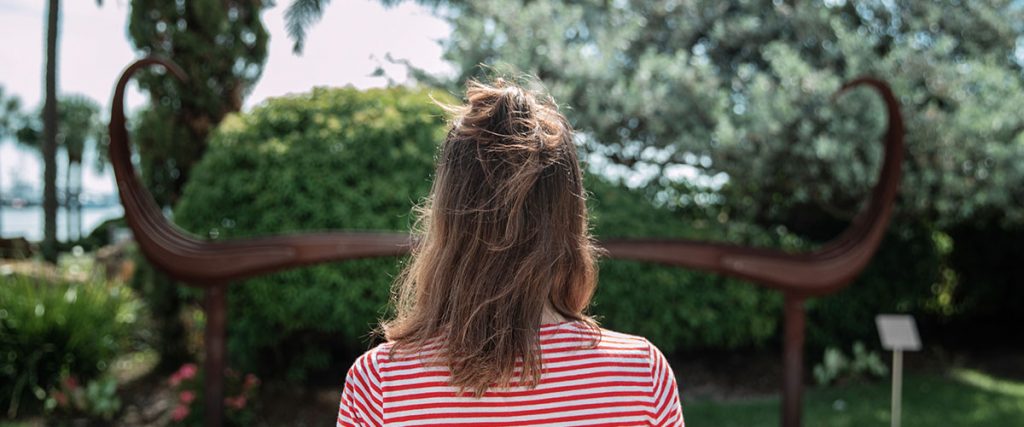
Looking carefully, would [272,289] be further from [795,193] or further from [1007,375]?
[1007,375]

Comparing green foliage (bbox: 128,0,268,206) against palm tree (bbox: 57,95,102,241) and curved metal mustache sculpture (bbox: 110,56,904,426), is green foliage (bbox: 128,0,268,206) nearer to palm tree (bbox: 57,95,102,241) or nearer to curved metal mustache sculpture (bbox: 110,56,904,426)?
curved metal mustache sculpture (bbox: 110,56,904,426)

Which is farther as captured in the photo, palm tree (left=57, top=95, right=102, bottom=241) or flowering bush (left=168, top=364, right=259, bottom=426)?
palm tree (left=57, top=95, right=102, bottom=241)

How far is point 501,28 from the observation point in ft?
21.4

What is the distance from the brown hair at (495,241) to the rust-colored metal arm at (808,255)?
3.09 m

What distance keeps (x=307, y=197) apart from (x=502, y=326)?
4.41 metres

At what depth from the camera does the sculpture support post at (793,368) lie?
4453 mm

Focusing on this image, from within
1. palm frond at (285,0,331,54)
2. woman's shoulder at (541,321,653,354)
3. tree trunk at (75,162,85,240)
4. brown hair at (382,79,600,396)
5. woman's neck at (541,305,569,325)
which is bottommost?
tree trunk at (75,162,85,240)

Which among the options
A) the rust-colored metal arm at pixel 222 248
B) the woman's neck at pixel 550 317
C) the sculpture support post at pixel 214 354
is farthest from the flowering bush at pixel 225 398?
the woman's neck at pixel 550 317

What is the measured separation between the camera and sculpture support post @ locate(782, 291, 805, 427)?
445 centimetres

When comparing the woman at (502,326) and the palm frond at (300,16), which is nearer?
the woman at (502,326)

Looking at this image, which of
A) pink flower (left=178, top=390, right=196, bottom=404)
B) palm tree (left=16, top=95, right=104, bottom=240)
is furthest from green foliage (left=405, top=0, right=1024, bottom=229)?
palm tree (left=16, top=95, right=104, bottom=240)

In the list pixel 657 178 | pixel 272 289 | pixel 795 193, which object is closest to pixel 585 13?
pixel 657 178

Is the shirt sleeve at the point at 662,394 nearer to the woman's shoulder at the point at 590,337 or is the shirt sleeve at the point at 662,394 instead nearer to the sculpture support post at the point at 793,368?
the woman's shoulder at the point at 590,337

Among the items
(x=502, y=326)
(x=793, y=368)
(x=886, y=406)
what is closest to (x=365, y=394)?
(x=502, y=326)
